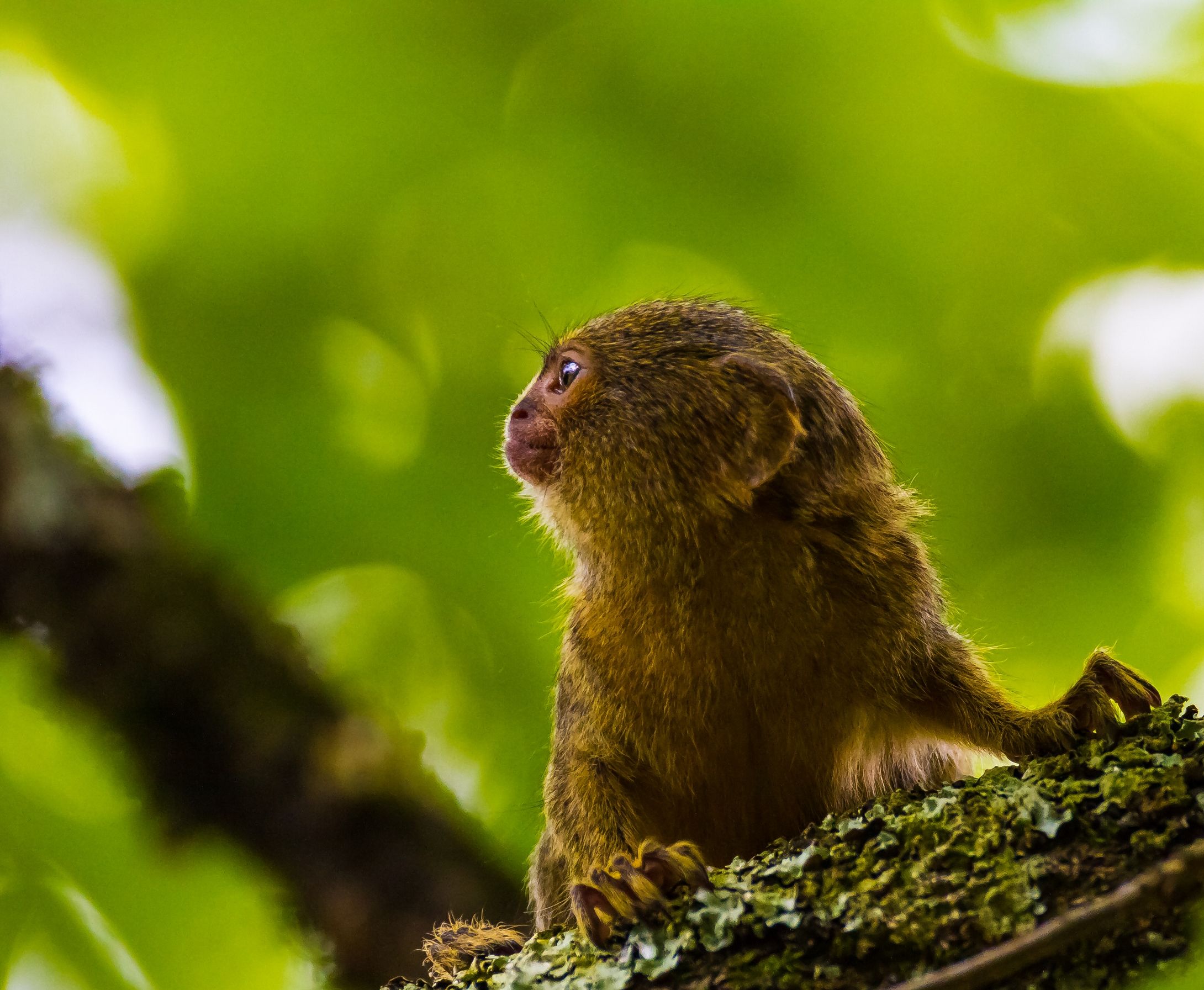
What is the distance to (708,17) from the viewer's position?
14.2ft

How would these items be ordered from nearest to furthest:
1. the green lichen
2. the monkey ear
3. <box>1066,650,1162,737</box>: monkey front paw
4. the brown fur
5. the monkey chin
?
the green lichen < <box>1066,650,1162,737</box>: monkey front paw < the brown fur < the monkey ear < the monkey chin

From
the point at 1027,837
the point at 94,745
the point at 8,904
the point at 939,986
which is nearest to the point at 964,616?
the point at 1027,837

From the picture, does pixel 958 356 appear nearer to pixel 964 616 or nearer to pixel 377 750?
pixel 964 616

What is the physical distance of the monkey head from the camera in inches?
117

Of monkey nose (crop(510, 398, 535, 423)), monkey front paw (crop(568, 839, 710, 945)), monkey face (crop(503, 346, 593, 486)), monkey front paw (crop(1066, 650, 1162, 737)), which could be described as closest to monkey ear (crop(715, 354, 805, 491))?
monkey face (crop(503, 346, 593, 486))

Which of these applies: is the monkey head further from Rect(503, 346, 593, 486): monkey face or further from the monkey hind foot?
the monkey hind foot

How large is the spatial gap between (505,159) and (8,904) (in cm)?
293

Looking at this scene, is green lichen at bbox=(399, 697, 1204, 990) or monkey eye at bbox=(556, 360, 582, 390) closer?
green lichen at bbox=(399, 697, 1204, 990)

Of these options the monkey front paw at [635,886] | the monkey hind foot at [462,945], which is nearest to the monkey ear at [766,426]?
the monkey front paw at [635,886]

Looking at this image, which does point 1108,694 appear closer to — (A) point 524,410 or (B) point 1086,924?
(B) point 1086,924

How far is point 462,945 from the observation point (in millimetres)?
3045

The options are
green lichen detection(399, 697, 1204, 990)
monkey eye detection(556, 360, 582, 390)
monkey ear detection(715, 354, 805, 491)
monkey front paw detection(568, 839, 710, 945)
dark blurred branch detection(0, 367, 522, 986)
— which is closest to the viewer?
green lichen detection(399, 697, 1204, 990)

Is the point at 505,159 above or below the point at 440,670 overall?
above

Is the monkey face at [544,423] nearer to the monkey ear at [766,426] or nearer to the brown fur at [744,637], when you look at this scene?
the brown fur at [744,637]
